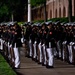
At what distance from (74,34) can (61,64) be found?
1.57 metres

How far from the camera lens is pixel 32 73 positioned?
52.5ft

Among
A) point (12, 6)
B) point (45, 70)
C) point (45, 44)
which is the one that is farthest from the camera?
point (12, 6)

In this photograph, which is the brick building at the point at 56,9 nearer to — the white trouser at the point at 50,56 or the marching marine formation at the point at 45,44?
the marching marine formation at the point at 45,44

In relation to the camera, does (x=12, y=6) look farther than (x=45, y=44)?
Yes

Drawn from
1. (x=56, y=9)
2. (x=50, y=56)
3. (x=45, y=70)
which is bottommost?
(x=45, y=70)

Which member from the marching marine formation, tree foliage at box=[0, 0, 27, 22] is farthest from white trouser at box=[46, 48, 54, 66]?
tree foliage at box=[0, 0, 27, 22]

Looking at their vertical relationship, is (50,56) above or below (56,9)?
below

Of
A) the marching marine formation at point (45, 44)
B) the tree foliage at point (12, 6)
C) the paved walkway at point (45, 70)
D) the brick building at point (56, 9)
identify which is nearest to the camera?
the paved walkway at point (45, 70)

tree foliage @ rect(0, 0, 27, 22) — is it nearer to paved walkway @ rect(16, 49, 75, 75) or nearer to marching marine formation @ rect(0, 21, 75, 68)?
marching marine formation @ rect(0, 21, 75, 68)

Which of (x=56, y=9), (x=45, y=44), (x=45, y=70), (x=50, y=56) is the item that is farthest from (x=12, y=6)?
(x=45, y=70)

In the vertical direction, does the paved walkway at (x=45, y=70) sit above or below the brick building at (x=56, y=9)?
below

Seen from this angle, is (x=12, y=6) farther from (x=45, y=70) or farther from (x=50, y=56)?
Result: (x=45, y=70)

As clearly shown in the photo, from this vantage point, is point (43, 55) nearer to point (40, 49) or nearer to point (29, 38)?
point (40, 49)

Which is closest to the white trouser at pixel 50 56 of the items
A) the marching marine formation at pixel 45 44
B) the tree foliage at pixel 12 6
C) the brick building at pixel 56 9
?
the marching marine formation at pixel 45 44
